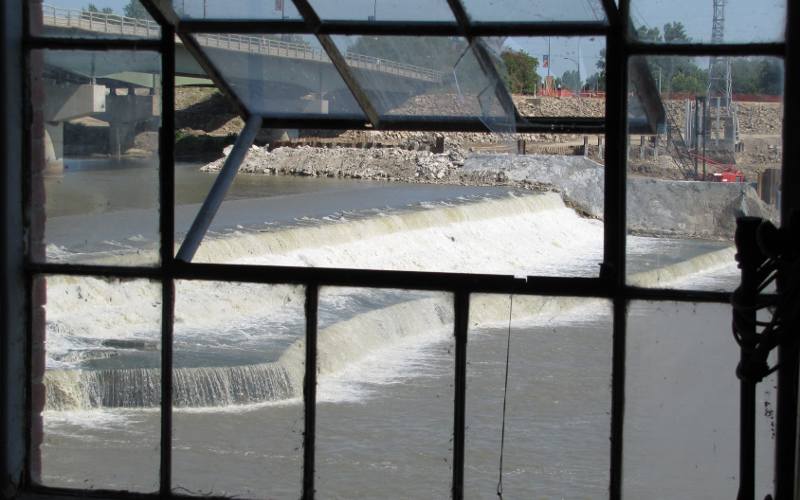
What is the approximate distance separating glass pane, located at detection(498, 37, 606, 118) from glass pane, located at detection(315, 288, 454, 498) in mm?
804

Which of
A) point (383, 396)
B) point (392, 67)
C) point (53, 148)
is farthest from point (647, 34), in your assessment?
point (383, 396)

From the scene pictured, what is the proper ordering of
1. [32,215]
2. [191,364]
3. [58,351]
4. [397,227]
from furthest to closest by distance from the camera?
[397,227], [191,364], [58,351], [32,215]

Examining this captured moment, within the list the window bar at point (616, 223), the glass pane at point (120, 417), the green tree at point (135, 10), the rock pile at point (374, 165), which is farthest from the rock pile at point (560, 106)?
the rock pile at point (374, 165)

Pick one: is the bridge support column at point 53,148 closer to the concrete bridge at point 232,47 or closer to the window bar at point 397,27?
the concrete bridge at point 232,47

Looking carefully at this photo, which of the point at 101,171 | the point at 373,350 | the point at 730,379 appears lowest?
the point at 373,350

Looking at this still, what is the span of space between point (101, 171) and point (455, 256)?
38.3 feet

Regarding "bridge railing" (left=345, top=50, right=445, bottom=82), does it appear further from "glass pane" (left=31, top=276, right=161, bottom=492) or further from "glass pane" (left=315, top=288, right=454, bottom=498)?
"glass pane" (left=31, top=276, right=161, bottom=492)

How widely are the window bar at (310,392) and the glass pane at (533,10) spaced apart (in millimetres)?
1040

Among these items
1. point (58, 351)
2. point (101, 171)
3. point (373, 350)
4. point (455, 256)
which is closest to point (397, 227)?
point (455, 256)

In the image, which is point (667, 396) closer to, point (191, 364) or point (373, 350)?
point (191, 364)

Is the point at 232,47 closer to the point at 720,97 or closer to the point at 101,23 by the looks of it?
the point at 101,23

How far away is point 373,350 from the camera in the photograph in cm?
1032

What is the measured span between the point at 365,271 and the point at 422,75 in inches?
29.3

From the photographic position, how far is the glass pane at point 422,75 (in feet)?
11.0
